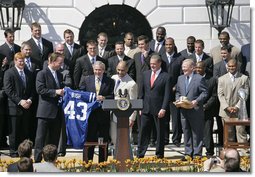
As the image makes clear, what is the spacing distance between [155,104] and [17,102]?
2.38m

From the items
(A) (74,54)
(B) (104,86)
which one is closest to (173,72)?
(A) (74,54)

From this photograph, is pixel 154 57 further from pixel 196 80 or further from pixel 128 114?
pixel 128 114

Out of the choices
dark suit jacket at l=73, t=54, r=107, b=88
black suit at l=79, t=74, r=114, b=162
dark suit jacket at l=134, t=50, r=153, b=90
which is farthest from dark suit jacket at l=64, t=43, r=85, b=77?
black suit at l=79, t=74, r=114, b=162

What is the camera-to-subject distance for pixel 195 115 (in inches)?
569

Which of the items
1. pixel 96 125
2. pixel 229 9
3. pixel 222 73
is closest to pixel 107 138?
pixel 96 125

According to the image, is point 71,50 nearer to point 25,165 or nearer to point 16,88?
point 16,88

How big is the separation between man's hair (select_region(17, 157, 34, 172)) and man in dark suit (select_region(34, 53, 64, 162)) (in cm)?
350

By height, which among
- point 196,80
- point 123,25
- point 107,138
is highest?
point 123,25

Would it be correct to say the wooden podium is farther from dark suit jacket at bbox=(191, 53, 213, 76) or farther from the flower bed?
dark suit jacket at bbox=(191, 53, 213, 76)

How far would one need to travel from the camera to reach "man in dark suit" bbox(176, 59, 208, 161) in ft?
47.3

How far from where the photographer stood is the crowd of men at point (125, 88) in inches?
555

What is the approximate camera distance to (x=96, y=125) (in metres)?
14.0

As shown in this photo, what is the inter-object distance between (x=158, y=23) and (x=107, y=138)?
5.42 meters

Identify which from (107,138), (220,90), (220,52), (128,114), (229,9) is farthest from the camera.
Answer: (229,9)
